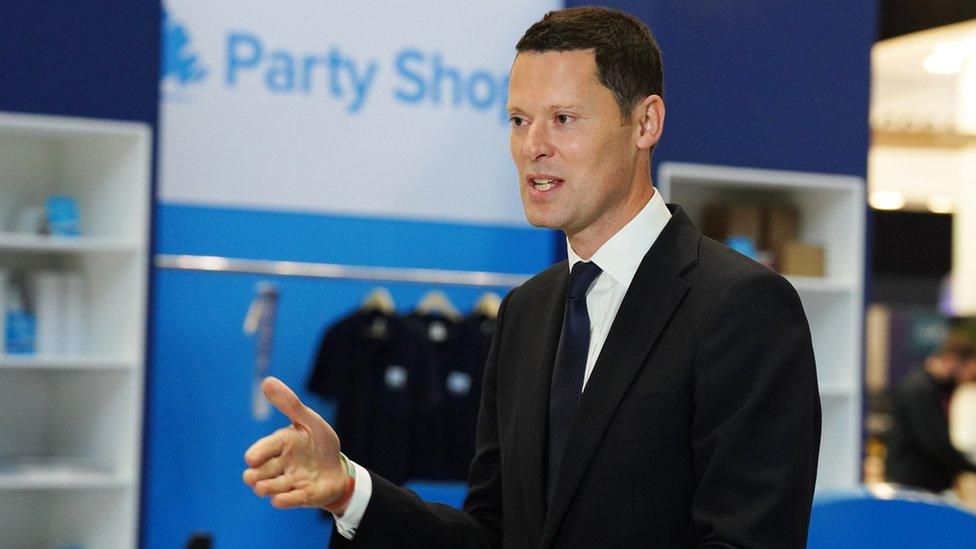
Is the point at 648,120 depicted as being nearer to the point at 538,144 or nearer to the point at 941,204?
the point at 538,144

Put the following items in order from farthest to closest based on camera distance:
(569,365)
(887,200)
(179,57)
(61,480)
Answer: (887,200)
(179,57)
(61,480)
(569,365)

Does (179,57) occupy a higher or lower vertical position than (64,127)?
higher

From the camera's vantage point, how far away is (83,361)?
185 inches

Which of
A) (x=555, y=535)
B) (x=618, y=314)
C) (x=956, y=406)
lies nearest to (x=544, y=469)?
(x=555, y=535)

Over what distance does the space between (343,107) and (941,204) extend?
10085mm

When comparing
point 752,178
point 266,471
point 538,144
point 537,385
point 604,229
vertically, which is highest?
point 752,178

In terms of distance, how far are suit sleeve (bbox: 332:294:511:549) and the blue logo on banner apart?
370 centimetres

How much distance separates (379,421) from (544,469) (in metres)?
3.71

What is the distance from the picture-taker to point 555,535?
5.56 ft

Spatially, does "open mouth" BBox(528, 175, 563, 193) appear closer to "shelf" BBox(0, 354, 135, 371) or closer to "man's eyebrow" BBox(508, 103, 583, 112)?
"man's eyebrow" BBox(508, 103, 583, 112)

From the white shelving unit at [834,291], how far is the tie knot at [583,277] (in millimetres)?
3858

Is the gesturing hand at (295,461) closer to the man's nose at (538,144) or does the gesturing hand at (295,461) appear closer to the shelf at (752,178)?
the man's nose at (538,144)

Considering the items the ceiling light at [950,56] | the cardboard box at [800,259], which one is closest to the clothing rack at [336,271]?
the cardboard box at [800,259]

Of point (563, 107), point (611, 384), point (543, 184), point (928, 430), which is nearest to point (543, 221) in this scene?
point (543, 184)
